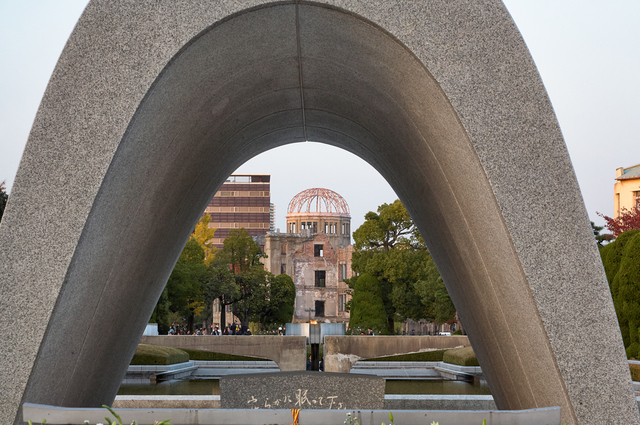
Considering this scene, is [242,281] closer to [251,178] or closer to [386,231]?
[386,231]

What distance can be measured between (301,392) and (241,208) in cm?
9671

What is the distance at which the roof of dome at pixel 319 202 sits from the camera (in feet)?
201

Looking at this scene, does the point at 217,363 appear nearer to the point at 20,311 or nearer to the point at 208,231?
the point at 20,311

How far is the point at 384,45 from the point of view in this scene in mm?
4418

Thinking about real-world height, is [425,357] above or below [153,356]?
below

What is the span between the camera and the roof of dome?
201ft

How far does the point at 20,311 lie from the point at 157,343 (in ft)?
55.2

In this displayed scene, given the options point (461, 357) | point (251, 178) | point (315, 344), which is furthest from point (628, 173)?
point (251, 178)

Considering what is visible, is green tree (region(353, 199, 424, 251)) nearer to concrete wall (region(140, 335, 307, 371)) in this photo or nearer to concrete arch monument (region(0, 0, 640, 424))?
concrete wall (region(140, 335, 307, 371))

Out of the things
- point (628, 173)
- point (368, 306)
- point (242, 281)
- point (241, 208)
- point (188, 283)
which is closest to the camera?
point (368, 306)

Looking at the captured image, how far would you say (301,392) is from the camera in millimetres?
5371

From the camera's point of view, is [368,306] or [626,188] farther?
[626,188]

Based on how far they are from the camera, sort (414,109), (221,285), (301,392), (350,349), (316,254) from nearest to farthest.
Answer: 1. (414,109)
2. (301,392)
3. (350,349)
4. (221,285)
5. (316,254)

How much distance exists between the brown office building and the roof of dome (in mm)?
37468
